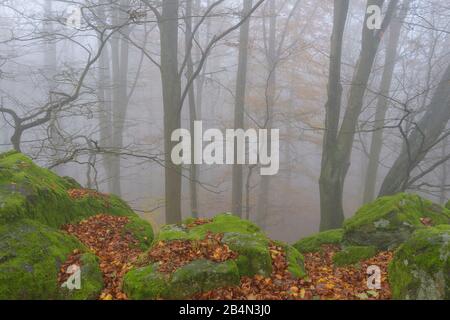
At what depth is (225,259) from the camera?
13.5 feet

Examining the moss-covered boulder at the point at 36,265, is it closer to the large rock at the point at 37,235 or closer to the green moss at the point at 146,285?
the large rock at the point at 37,235

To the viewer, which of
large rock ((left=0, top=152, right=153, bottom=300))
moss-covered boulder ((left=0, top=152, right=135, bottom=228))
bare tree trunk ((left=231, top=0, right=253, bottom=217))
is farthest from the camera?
bare tree trunk ((left=231, top=0, right=253, bottom=217))

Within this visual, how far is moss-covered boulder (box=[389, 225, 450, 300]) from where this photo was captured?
3.50 m

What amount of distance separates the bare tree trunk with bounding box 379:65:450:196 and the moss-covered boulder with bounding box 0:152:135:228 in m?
6.59

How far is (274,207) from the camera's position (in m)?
19.9

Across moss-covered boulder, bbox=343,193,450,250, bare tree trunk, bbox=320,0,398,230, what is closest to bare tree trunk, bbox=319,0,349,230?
bare tree trunk, bbox=320,0,398,230

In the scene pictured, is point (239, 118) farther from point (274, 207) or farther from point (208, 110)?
point (208, 110)

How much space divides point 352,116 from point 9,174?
7.25 m

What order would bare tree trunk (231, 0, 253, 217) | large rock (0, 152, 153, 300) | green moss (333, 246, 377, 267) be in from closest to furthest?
large rock (0, 152, 153, 300) → green moss (333, 246, 377, 267) → bare tree trunk (231, 0, 253, 217)

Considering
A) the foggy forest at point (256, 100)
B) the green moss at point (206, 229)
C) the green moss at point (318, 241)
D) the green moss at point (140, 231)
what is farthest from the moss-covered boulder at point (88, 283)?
the green moss at point (318, 241)

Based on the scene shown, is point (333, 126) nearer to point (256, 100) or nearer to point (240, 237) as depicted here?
point (240, 237)

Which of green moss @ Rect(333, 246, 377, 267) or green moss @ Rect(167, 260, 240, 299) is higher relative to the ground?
green moss @ Rect(167, 260, 240, 299)

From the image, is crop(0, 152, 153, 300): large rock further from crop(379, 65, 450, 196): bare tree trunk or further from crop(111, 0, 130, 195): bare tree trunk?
crop(111, 0, 130, 195): bare tree trunk
